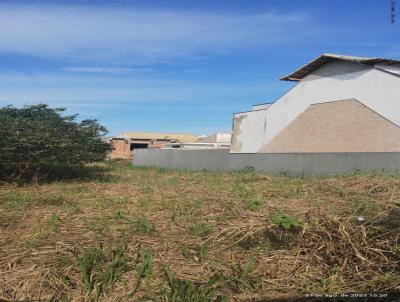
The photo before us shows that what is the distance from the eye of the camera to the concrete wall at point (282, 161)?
17406mm

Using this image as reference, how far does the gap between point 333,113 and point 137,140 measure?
35.7 metres

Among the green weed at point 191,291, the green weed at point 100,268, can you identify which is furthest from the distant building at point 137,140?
the green weed at point 191,291

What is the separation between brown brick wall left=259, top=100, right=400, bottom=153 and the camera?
18828 mm

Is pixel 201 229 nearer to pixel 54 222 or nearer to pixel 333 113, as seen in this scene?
pixel 54 222

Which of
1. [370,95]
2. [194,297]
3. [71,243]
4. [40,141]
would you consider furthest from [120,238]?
[370,95]

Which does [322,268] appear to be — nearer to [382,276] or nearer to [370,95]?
[382,276]

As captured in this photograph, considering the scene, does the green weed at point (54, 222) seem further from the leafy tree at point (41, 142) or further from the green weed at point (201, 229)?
the leafy tree at point (41, 142)

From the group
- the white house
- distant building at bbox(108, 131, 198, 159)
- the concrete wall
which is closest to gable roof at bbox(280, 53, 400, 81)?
the white house

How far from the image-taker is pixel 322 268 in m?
4.54

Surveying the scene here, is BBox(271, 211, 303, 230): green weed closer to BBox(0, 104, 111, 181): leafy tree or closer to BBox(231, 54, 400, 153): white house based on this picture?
BBox(0, 104, 111, 181): leafy tree

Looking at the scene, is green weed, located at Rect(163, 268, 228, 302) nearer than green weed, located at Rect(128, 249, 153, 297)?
Yes

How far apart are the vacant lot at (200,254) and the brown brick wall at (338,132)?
12069 millimetres

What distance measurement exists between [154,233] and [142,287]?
6.13 feet

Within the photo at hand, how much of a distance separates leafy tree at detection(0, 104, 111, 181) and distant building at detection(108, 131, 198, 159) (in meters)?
28.7
